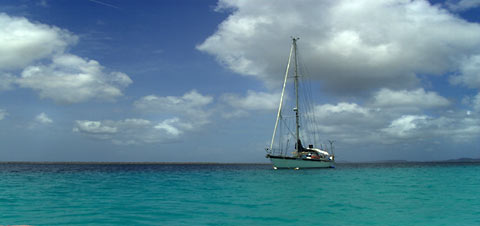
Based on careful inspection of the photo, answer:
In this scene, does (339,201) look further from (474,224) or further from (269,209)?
(474,224)

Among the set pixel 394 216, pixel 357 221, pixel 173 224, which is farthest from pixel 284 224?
pixel 394 216

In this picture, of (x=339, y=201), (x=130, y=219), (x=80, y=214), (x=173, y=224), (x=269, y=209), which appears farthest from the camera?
(x=339, y=201)

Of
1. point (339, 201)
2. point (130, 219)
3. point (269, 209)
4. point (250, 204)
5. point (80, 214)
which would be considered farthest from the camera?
point (339, 201)

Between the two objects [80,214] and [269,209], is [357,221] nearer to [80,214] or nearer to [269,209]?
[269,209]

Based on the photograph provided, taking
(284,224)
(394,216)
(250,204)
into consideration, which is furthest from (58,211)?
(394,216)

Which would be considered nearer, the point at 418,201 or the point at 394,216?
the point at 394,216

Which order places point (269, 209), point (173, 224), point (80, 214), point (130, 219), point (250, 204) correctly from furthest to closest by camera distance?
point (250, 204) < point (269, 209) < point (80, 214) < point (130, 219) < point (173, 224)

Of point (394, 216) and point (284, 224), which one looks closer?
point (284, 224)

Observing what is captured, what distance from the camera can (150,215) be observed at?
1591 centimetres

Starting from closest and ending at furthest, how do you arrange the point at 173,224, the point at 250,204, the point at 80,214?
the point at 173,224 < the point at 80,214 < the point at 250,204

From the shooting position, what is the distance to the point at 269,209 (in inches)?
688

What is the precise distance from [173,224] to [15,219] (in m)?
7.32

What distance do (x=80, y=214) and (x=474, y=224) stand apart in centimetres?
1718

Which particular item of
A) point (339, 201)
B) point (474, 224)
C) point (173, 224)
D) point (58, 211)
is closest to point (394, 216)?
point (474, 224)
